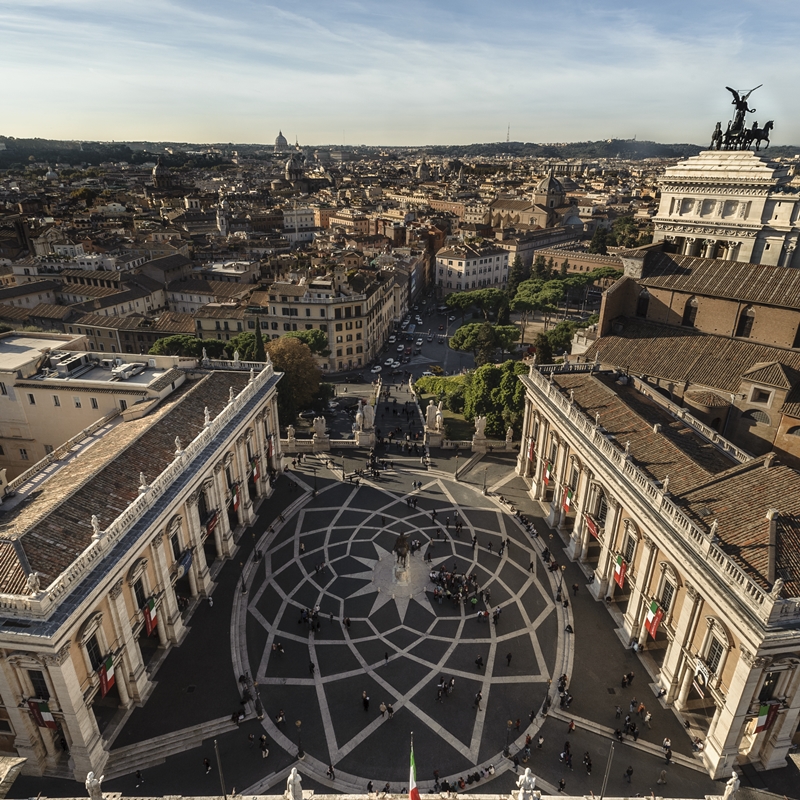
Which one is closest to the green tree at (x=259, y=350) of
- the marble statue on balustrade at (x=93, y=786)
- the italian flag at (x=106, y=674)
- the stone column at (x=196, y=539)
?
the stone column at (x=196, y=539)

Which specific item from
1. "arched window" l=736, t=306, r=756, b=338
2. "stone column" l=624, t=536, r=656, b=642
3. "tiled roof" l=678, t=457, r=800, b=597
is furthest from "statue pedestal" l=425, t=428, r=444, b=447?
"tiled roof" l=678, t=457, r=800, b=597

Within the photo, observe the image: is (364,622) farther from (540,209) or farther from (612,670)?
(540,209)

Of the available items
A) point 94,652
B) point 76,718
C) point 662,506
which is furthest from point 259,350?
point 662,506

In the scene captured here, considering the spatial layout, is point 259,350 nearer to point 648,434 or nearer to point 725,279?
point 648,434

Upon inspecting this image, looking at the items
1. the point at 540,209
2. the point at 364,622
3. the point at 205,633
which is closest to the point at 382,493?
the point at 364,622

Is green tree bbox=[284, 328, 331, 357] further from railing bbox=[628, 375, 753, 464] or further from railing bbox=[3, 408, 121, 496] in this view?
railing bbox=[628, 375, 753, 464]

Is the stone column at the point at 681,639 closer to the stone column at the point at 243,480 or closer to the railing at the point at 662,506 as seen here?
the railing at the point at 662,506

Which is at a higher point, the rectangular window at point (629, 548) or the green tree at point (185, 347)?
the rectangular window at point (629, 548)
